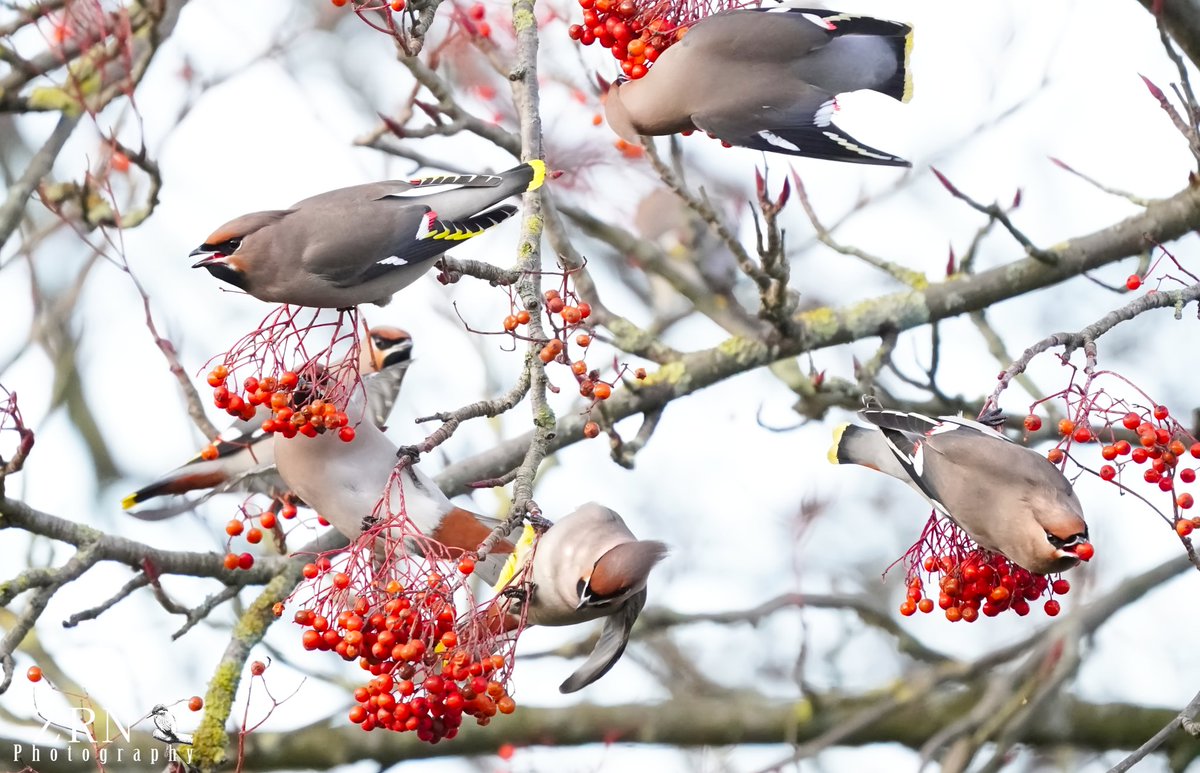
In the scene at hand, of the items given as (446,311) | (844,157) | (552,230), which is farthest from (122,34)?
(844,157)

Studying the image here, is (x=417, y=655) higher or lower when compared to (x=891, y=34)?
lower

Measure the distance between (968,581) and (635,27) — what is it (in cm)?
137

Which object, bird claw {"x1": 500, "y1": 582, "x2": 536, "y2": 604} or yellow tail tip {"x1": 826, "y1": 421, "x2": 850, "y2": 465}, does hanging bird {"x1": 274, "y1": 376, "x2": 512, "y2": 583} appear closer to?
→ bird claw {"x1": 500, "y1": 582, "x2": 536, "y2": 604}

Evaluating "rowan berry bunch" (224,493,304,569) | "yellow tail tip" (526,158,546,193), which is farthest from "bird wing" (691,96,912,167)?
"rowan berry bunch" (224,493,304,569)

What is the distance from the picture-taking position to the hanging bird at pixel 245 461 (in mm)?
4559

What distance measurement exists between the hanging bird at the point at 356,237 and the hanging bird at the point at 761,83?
28 cm

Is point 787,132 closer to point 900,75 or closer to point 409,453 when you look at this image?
point 900,75

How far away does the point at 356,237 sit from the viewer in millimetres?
2941

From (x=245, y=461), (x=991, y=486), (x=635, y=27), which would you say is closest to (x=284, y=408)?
(x=635, y=27)

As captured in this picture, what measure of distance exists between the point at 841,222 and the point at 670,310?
5.17ft

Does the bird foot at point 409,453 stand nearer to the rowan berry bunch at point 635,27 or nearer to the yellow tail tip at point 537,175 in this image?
the yellow tail tip at point 537,175

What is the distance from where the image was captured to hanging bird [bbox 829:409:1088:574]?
2.67 m

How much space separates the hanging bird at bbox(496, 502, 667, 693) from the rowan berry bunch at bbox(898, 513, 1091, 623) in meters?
0.56

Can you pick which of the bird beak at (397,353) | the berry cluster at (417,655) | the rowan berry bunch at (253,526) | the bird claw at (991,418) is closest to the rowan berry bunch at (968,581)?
the bird claw at (991,418)
